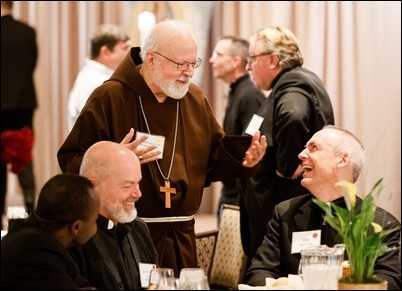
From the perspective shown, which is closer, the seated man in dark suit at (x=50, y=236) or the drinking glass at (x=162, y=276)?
the seated man in dark suit at (x=50, y=236)

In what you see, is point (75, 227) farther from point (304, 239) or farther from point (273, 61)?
point (273, 61)

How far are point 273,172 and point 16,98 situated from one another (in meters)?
3.40

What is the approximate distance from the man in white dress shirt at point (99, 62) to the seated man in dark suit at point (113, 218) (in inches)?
120

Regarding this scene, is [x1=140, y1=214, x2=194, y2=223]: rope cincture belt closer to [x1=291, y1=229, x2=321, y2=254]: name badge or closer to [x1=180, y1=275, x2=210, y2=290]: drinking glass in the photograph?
[x1=291, y1=229, x2=321, y2=254]: name badge

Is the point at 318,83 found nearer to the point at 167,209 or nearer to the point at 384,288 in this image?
the point at 167,209

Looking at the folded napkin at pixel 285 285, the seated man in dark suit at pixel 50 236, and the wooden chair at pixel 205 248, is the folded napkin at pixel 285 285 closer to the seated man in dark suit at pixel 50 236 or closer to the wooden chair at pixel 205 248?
the seated man in dark suit at pixel 50 236

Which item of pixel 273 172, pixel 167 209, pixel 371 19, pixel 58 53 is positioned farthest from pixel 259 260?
pixel 58 53

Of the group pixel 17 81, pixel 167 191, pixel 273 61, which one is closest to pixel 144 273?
pixel 167 191

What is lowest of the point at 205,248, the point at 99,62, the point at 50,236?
the point at 205,248

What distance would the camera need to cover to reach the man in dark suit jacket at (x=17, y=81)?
321 inches

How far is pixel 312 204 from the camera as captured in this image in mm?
4090

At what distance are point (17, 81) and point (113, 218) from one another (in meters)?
4.97

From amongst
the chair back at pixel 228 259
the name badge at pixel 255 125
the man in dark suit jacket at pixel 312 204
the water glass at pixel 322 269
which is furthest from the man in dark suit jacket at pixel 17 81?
the water glass at pixel 322 269

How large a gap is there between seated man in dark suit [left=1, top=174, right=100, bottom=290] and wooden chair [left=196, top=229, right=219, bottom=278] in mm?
1838
